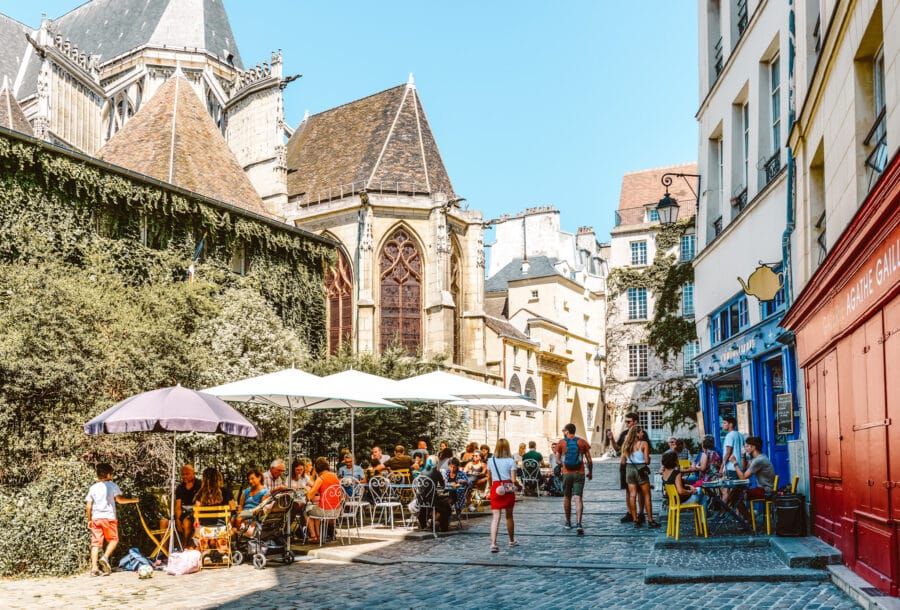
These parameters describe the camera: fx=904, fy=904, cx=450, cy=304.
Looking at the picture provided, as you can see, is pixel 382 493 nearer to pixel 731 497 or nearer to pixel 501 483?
pixel 501 483

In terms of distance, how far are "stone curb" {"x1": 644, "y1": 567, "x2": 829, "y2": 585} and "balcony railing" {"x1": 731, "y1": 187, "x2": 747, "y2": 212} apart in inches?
338

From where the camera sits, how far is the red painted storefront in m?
6.20

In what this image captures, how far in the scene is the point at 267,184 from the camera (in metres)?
38.8

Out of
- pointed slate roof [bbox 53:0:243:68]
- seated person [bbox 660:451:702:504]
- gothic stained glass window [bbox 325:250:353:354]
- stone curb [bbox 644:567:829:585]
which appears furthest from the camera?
pointed slate roof [bbox 53:0:243:68]

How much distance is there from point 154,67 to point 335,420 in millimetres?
29690

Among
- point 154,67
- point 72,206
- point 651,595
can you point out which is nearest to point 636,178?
point 154,67

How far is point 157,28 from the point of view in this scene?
155 ft

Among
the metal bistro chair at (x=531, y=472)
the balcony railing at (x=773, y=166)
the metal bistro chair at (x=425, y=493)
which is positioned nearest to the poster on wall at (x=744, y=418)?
the balcony railing at (x=773, y=166)

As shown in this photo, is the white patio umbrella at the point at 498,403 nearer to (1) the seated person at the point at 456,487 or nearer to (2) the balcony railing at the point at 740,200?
(1) the seated person at the point at 456,487

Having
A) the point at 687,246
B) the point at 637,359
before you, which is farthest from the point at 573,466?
the point at 637,359

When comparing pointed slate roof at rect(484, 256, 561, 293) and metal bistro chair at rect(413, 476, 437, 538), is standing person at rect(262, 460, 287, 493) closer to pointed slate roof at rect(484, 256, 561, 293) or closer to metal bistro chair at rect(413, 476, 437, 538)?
metal bistro chair at rect(413, 476, 437, 538)

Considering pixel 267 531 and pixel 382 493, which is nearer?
pixel 267 531

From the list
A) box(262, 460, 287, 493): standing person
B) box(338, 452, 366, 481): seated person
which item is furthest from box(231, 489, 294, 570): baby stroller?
box(338, 452, 366, 481): seated person

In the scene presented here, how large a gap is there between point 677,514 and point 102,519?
6.65 meters
